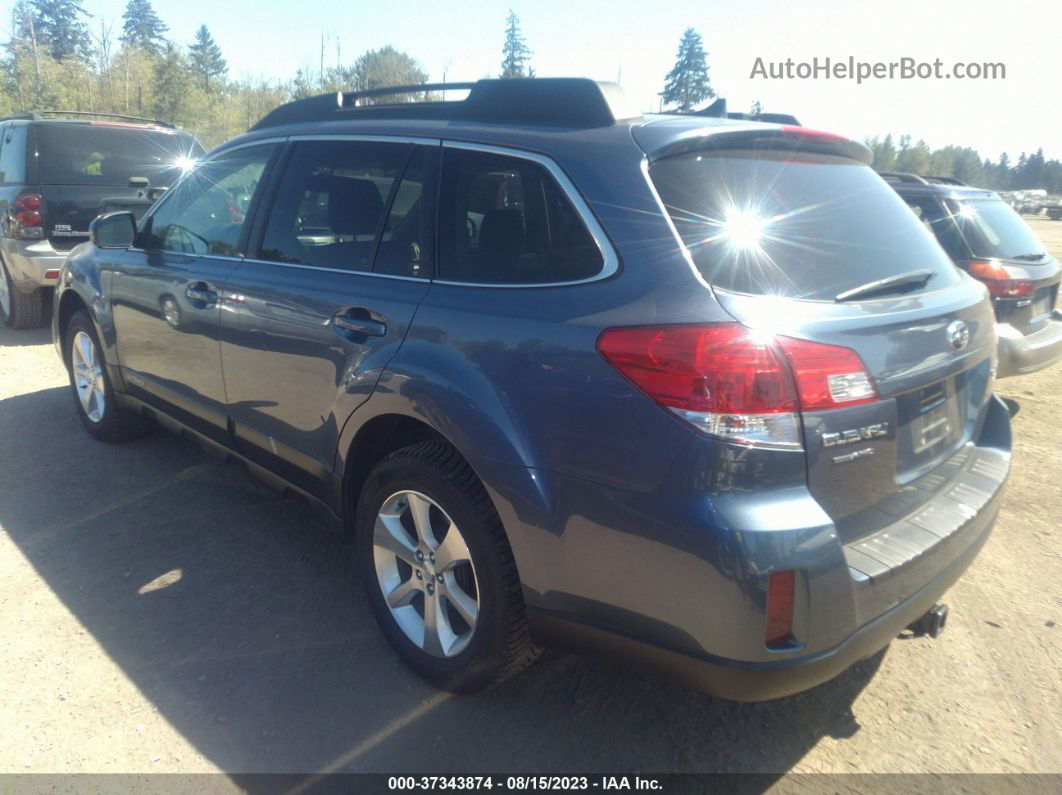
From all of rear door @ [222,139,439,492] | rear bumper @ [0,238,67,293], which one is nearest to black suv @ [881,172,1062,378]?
rear door @ [222,139,439,492]

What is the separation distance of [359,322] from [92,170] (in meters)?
6.78

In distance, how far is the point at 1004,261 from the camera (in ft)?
18.4

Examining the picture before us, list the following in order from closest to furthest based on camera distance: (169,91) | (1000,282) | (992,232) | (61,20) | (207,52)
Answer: (1000,282) < (992,232) < (169,91) < (61,20) < (207,52)

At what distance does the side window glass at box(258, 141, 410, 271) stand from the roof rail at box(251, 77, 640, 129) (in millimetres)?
192

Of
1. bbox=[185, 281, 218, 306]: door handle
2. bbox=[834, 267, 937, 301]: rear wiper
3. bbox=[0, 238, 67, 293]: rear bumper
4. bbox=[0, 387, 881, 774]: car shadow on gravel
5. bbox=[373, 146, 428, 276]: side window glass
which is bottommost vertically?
bbox=[0, 387, 881, 774]: car shadow on gravel

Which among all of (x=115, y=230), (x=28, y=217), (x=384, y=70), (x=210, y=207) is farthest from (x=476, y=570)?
(x=384, y=70)

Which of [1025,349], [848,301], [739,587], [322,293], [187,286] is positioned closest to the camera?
[739,587]

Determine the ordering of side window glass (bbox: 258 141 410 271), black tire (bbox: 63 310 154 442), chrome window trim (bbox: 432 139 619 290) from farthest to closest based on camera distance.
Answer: black tire (bbox: 63 310 154 442) → side window glass (bbox: 258 141 410 271) → chrome window trim (bbox: 432 139 619 290)

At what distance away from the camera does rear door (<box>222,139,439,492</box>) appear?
2.76 m

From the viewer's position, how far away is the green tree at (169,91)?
33.2 m

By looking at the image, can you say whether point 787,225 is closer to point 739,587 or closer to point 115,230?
point 739,587

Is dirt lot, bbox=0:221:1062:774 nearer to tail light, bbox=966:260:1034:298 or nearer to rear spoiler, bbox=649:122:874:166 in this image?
rear spoiler, bbox=649:122:874:166

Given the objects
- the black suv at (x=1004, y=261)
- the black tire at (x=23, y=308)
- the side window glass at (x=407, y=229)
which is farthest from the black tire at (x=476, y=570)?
the black tire at (x=23, y=308)

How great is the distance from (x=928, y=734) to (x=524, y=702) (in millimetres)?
1270
